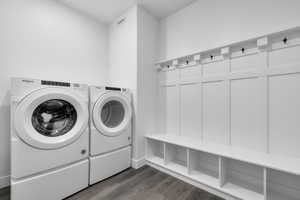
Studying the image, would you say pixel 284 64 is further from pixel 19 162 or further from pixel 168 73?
pixel 19 162

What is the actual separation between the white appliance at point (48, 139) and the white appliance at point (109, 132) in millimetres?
84

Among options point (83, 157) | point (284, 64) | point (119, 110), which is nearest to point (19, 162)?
point (83, 157)

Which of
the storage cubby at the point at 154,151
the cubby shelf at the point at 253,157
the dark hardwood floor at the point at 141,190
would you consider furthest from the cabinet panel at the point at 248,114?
the storage cubby at the point at 154,151

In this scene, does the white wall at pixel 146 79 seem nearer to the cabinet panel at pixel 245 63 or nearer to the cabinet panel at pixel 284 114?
the cabinet panel at pixel 245 63

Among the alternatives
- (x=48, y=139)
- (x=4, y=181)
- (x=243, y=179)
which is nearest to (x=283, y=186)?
(x=243, y=179)

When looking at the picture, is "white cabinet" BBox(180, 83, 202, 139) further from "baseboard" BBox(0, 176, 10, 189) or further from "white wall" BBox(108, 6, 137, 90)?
"baseboard" BBox(0, 176, 10, 189)

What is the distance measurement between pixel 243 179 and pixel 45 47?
291cm

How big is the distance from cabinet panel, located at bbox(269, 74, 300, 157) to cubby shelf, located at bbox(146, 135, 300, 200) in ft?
0.41

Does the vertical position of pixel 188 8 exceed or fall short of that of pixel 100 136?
it exceeds it

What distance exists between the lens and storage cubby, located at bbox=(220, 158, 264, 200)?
130cm

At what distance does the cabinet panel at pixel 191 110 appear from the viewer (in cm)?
184

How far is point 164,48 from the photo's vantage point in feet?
7.47

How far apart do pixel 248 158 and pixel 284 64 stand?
3.09 ft

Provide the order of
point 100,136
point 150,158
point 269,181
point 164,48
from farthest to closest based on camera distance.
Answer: point 164,48, point 150,158, point 100,136, point 269,181
